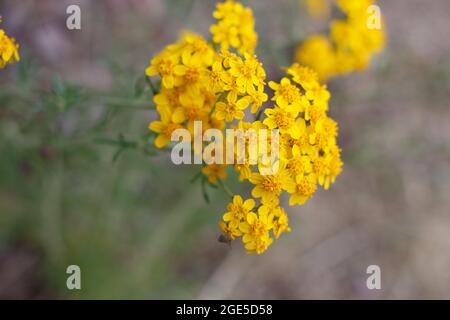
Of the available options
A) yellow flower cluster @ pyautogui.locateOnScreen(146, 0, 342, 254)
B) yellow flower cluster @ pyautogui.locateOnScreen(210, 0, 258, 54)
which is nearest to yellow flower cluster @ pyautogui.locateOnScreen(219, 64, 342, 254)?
yellow flower cluster @ pyautogui.locateOnScreen(146, 0, 342, 254)

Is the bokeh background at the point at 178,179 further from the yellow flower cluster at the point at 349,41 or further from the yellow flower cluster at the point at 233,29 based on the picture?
the yellow flower cluster at the point at 233,29

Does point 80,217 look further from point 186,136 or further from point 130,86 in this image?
point 186,136

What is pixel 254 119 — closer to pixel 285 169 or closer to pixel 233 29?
pixel 285 169

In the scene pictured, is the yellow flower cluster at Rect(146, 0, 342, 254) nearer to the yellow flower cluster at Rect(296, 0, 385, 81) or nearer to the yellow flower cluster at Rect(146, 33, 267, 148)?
the yellow flower cluster at Rect(146, 33, 267, 148)

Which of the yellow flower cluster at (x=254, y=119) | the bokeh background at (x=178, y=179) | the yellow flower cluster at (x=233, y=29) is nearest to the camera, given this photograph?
the yellow flower cluster at (x=254, y=119)

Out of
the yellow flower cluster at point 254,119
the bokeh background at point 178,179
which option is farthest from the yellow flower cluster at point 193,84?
the bokeh background at point 178,179
